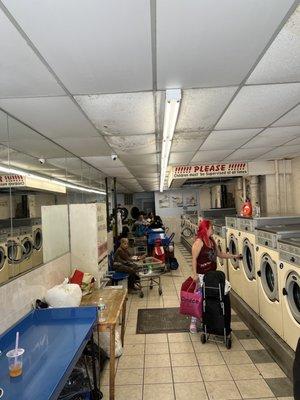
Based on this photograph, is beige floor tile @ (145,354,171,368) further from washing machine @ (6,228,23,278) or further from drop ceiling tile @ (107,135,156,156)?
drop ceiling tile @ (107,135,156,156)

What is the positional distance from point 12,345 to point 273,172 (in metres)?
7.10

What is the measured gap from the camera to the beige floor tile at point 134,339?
171 inches

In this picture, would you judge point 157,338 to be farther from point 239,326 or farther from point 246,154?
point 246,154

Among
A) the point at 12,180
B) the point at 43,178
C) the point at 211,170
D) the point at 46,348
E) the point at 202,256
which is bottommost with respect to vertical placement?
the point at 46,348

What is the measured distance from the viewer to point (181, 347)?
4109mm

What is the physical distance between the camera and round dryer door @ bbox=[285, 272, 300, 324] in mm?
3182

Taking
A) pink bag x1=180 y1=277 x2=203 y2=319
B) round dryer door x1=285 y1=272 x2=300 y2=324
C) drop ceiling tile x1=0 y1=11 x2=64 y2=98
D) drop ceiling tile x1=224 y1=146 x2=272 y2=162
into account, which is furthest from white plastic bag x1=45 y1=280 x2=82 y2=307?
drop ceiling tile x1=224 y1=146 x2=272 y2=162

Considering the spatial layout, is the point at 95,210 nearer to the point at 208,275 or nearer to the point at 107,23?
the point at 208,275

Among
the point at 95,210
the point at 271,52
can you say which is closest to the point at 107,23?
the point at 271,52

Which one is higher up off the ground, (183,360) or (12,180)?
(12,180)

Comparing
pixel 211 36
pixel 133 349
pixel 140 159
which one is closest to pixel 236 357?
pixel 133 349

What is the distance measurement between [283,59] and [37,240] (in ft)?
10.9

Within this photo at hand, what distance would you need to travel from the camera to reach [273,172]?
788cm

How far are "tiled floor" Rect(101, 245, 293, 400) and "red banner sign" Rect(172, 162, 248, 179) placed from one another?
13.6 feet
